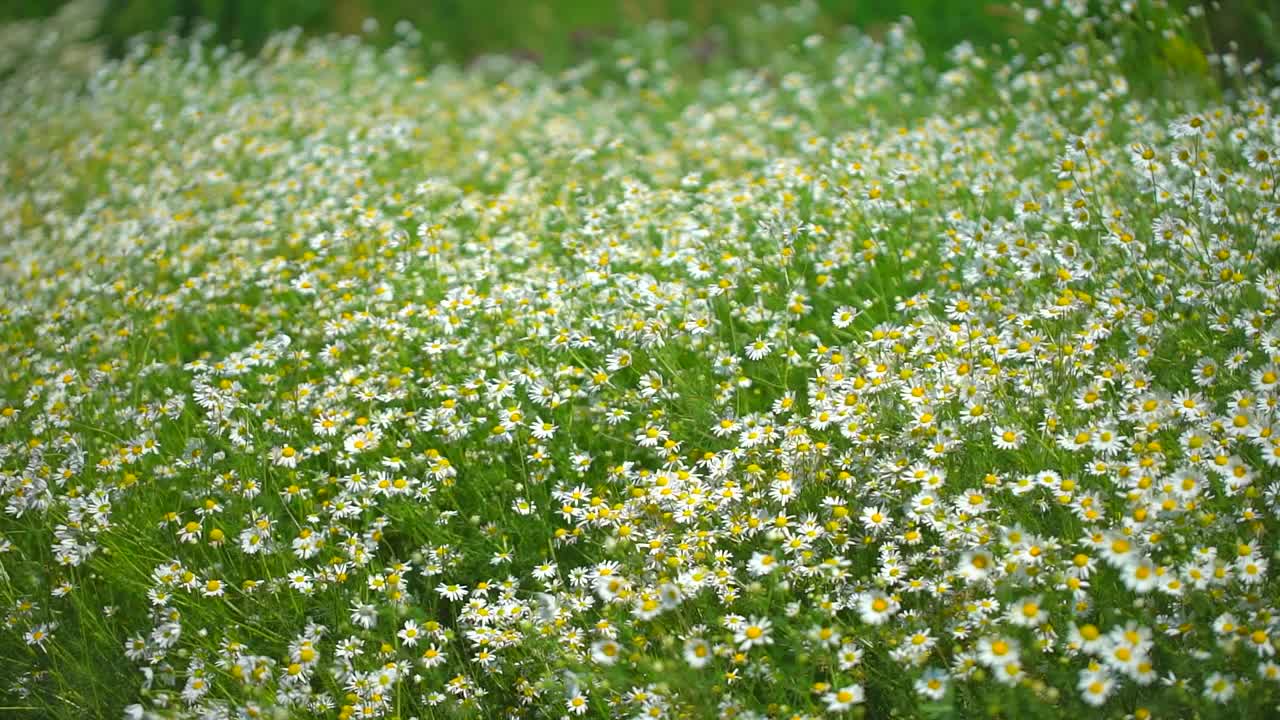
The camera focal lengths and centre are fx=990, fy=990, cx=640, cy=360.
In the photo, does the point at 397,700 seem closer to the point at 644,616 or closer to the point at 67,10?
the point at 644,616

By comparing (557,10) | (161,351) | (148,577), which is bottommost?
(148,577)

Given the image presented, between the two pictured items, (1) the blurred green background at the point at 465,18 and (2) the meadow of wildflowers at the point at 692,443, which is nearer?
(2) the meadow of wildflowers at the point at 692,443

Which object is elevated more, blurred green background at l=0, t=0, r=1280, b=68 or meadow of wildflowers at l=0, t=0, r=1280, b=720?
blurred green background at l=0, t=0, r=1280, b=68

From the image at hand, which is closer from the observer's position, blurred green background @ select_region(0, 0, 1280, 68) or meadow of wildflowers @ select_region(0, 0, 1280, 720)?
meadow of wildflowers @ select_region(0, 0, 1280, 720)

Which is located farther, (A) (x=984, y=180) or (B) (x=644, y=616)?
(A) (x=984, y=180)

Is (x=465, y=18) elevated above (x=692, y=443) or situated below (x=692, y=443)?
above

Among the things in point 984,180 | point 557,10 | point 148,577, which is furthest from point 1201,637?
point 557,10

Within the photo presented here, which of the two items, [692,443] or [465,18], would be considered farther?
[465,18]

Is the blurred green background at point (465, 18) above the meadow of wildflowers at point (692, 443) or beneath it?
above
